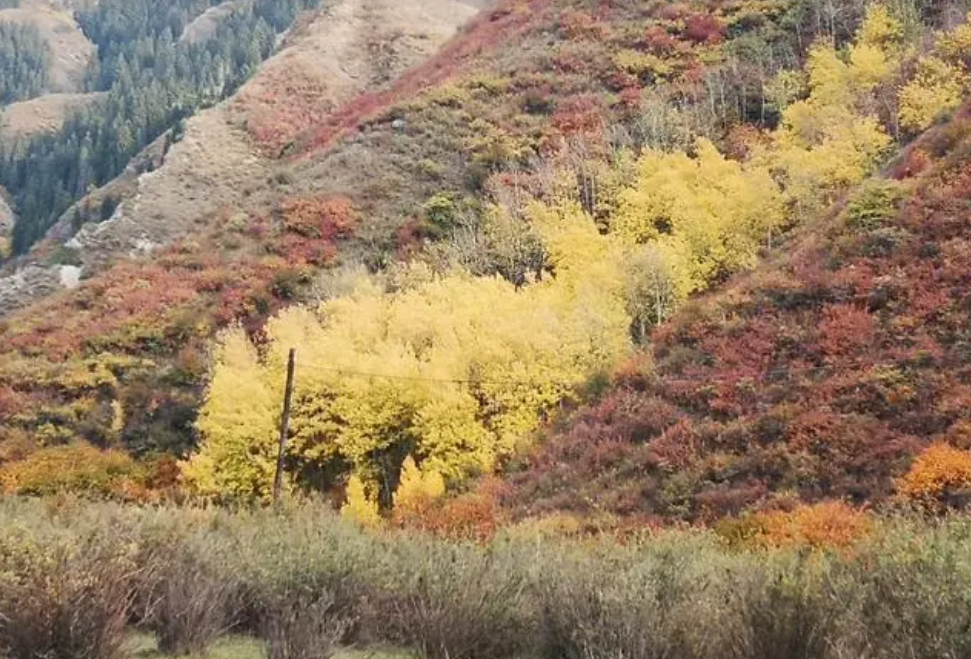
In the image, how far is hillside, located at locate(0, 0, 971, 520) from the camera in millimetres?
22531

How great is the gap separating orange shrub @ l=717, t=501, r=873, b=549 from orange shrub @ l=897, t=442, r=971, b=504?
118 centimetres

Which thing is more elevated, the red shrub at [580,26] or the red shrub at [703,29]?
the red shrub at [580,26]

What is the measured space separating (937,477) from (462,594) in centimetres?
1248

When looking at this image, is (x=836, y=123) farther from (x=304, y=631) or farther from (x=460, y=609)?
(x=304, y=631)

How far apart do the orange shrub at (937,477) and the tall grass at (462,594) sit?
9.01 metres

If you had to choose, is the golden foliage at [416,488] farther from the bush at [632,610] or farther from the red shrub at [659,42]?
the red shrub at [659,42]

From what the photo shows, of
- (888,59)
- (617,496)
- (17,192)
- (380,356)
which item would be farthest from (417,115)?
(17,192)

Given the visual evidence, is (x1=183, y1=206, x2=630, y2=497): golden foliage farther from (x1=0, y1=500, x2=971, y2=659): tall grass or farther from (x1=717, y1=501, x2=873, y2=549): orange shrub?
(x1=0, y1=500, x2=971, y2=659): tall grass

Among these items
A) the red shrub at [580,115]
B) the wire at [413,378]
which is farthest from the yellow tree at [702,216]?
the red shrub at [580,115]

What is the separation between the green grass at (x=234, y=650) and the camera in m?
7.49

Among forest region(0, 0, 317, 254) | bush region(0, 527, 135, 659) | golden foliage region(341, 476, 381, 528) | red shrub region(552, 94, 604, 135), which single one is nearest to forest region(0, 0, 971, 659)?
bush region(0, 527, 135, 659)

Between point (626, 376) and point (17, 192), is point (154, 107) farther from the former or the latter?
point (626, 376)

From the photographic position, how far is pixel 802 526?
15.1 m

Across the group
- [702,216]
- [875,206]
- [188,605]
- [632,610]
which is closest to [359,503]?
[875,206]
